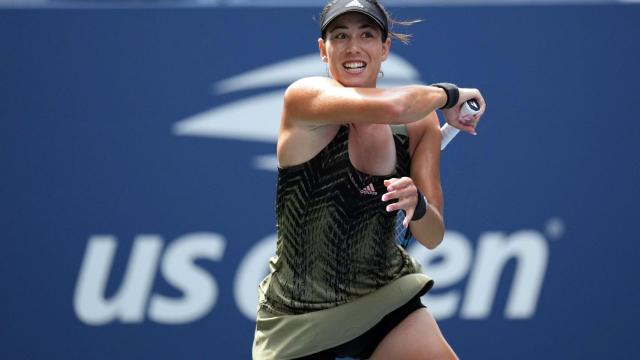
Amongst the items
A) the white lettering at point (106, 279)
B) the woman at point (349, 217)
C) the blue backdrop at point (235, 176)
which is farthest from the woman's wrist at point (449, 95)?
the white lettering at point (106, 279)

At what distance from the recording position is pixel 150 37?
5605 mm

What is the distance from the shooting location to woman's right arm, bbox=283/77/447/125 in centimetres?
316

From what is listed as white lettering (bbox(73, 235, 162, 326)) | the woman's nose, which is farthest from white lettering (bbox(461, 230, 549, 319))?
the woman's nose

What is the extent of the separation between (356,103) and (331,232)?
0.49m

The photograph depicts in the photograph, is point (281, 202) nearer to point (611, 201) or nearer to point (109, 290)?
point (109, 290)

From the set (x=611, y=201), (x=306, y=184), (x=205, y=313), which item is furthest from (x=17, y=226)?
(x=611, y=201)

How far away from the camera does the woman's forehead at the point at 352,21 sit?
11.2ft

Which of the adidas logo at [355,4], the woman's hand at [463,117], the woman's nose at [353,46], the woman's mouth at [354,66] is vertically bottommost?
the woman's hand at [463,117]

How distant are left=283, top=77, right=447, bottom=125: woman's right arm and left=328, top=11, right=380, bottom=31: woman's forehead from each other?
0.67ft

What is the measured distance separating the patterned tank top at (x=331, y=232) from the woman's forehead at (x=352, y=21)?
1.07ft

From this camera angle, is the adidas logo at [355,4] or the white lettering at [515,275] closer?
the adidas logo at [355,4]

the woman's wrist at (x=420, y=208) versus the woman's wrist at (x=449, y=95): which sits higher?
the woman's wrist at (x=449, y=95)

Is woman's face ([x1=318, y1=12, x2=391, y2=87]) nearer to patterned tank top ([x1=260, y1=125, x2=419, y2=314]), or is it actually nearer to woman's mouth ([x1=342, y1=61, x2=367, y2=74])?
woman's mouth ([x1=342, y1=61, x2=367, y2=74])

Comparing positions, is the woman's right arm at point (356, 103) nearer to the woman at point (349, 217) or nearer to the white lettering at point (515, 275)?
the woman at point (349, 217)
